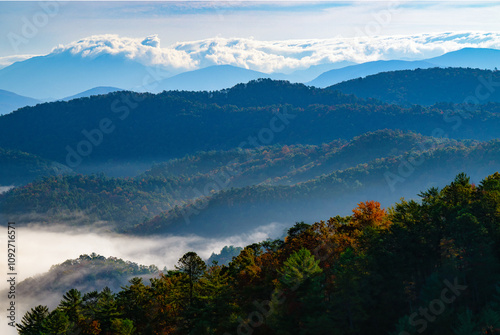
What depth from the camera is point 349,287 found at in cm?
5109

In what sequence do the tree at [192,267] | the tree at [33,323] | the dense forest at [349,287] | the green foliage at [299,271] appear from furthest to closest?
the tree at [192,267] → the tree at [33,323] → the green foliage at [299,271] → the dense forest at [349,287]

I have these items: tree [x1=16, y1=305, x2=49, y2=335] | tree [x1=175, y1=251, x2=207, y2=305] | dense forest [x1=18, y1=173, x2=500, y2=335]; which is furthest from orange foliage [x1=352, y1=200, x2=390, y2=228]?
tree [x1=16, y1=305, x2=49, y2=335]

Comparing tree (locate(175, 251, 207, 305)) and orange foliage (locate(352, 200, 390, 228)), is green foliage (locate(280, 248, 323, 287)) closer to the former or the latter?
tree (locate(175, 251, 207, 305))

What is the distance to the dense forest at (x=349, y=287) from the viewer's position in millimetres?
50531

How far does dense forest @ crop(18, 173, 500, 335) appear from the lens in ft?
166

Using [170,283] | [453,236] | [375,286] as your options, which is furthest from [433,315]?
[170,283]

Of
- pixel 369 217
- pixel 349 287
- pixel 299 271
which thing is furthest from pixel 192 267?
pixel 369 217

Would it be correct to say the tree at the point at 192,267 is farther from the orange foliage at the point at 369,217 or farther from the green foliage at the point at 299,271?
the orange foliage at the point at 369,217

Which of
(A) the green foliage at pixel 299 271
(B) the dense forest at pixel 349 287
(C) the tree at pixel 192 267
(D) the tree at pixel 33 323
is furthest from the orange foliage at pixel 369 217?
(D) the tree at pixel 33 323

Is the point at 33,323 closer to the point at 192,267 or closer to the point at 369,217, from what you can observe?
the point at 192,267

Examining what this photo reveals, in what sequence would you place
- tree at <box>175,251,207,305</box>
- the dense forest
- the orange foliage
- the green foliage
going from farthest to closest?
the orange foliage, tree at <box>175,251,207,305</box>, the green foliage, the dense forest

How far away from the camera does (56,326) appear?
180 feet

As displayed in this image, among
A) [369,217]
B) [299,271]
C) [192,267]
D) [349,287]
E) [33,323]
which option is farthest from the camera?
[369,217]

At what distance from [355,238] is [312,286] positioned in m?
14.1
